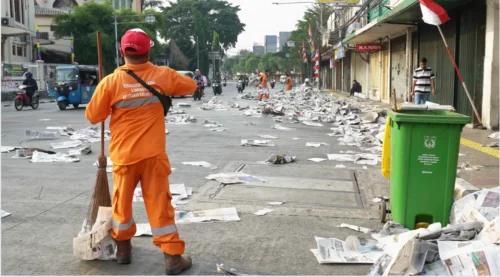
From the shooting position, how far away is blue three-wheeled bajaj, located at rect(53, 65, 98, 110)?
21.5 meters

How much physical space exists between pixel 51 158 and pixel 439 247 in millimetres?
6733

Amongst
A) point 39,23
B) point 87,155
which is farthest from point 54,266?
point 39,23

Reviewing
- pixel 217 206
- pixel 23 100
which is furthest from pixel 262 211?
pixel 23 100

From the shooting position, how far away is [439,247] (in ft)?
12.4

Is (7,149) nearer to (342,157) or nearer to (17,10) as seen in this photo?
(342,157)

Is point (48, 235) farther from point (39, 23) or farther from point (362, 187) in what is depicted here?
point (39, 23)

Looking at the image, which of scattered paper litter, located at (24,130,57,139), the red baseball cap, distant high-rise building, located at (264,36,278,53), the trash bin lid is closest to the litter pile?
the trash bin lid

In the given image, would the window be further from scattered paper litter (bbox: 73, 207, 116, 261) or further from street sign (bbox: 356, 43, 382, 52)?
scattered paper litter (bbox: 73, 207, 116, 261)

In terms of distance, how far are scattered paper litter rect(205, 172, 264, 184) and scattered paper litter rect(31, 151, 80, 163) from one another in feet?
8.50

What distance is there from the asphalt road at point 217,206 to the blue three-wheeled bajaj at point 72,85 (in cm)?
1148

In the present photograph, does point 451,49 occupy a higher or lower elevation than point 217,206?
higher

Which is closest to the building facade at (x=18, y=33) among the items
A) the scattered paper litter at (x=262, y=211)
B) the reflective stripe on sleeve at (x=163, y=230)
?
the scattered paper litter at (x=262, y=211)

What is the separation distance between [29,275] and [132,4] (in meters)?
68.5

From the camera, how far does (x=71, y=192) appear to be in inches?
256
